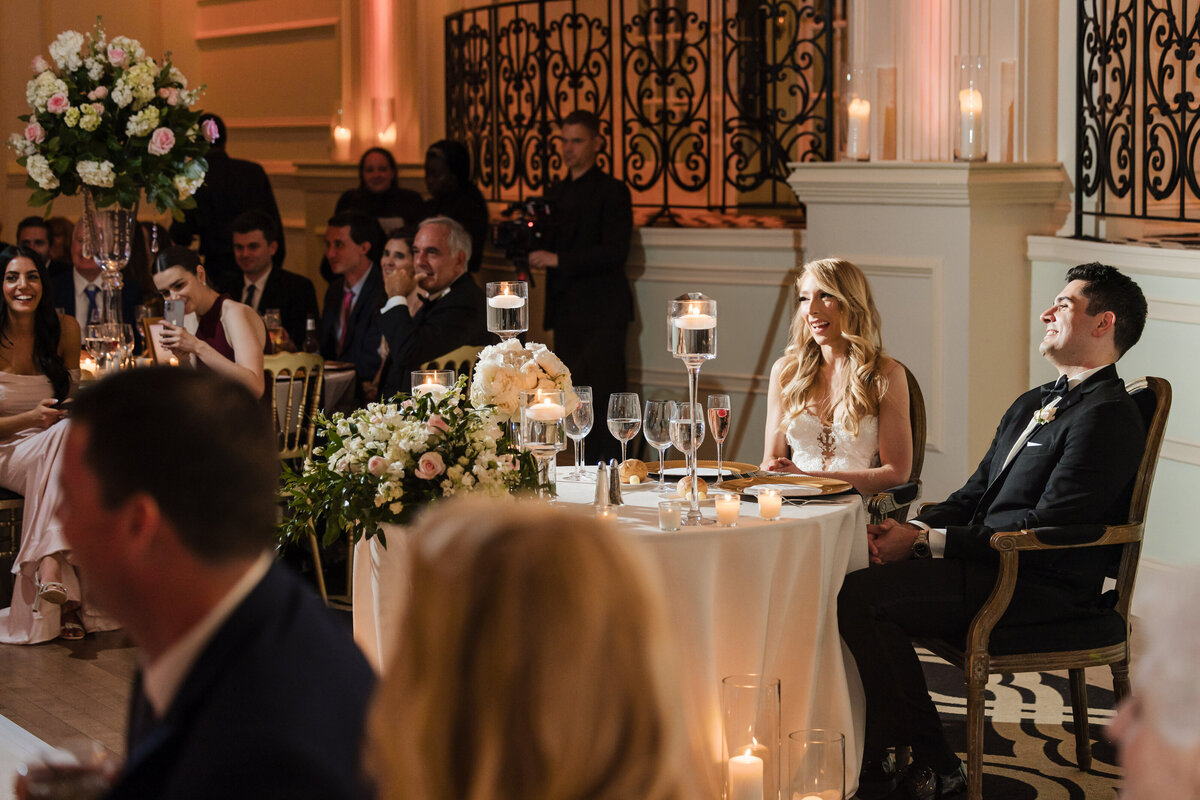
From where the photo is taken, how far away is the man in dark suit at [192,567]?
1.32 meters

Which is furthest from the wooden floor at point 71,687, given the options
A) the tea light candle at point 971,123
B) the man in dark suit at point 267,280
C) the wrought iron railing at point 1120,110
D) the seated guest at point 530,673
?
the wrought iron railing at point 1120,110

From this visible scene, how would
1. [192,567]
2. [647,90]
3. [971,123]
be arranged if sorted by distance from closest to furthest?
[192,567] < [971,123] < [647,90]

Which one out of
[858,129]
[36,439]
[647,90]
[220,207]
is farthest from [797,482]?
[220,207]

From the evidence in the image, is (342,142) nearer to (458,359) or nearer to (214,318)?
(214,318)

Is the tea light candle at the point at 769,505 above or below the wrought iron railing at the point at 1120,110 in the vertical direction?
below

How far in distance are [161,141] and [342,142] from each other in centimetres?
480

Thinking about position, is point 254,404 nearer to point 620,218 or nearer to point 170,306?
point 170,306

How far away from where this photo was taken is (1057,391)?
3.74 m

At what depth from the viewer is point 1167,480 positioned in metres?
5.02

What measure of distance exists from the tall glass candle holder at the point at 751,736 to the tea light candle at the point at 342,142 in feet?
24.9

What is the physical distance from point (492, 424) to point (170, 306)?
203 centimetres

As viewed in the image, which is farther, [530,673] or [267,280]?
[267,280]

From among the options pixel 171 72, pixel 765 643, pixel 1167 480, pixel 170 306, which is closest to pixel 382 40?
pixel 171 72

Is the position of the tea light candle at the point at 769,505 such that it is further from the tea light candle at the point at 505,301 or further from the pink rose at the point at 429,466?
the tea light candle at the point at 505,301
